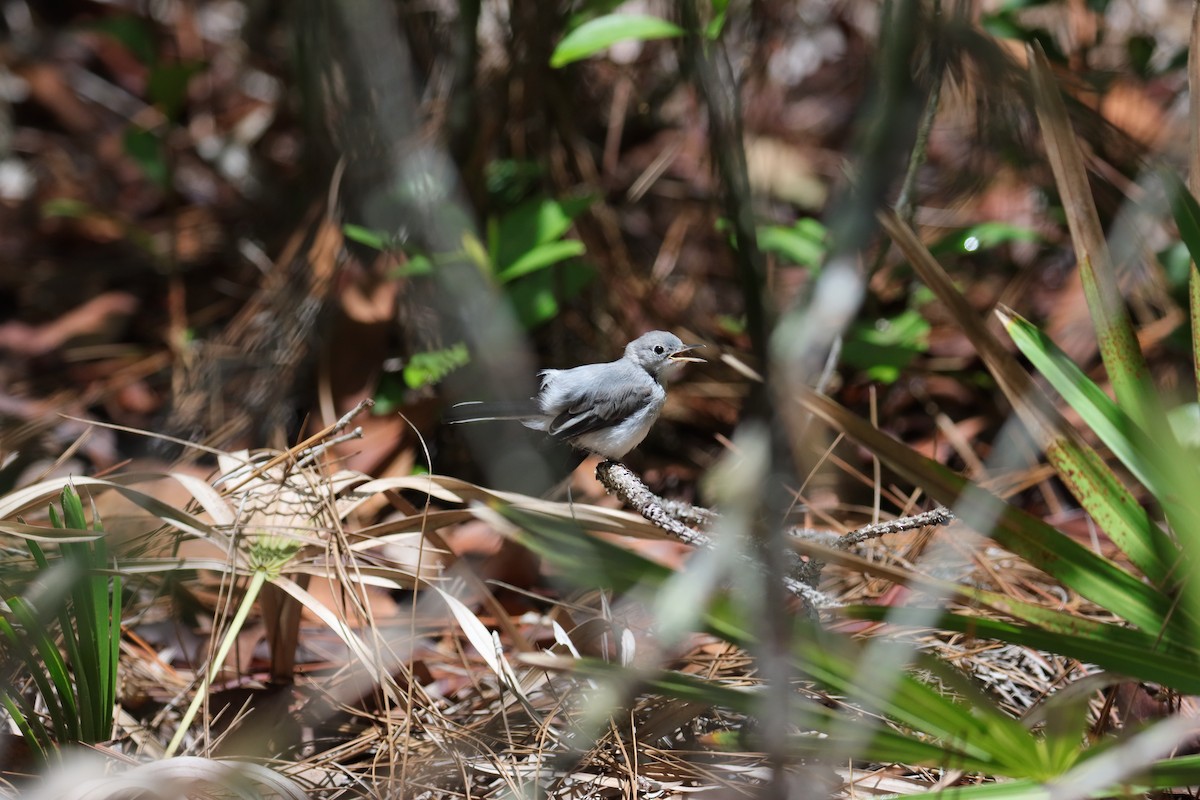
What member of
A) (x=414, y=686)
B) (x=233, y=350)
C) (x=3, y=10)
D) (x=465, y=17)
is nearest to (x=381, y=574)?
(x=414, y=686)

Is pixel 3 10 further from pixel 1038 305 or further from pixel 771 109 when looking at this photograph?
pixel 1038 305

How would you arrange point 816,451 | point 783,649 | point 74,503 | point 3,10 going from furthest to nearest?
1. point 3,10
2. point 816,451
3. point 74,503
4. point 783,649

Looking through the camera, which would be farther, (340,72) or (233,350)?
(233,350)

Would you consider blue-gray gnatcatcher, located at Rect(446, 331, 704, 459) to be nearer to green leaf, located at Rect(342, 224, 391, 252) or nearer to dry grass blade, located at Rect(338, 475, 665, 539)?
dry grass blade, located at Rect(338, 475, 665, 539)

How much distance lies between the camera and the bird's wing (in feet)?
7.69

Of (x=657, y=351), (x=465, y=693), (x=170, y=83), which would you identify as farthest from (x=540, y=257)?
(x=170, y=83)

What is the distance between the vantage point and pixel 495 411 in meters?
2.34

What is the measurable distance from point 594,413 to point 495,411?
238 millimetres

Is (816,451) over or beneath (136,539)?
beneath

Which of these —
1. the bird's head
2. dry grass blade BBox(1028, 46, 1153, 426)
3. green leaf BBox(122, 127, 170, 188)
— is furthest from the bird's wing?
green leaf BBox(122, 127, 170, 188)

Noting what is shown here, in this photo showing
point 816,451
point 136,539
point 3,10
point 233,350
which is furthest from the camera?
point 3,10

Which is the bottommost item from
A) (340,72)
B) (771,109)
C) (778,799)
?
(778,799)

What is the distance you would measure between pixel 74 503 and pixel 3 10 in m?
4.22

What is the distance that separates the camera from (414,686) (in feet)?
6.64
